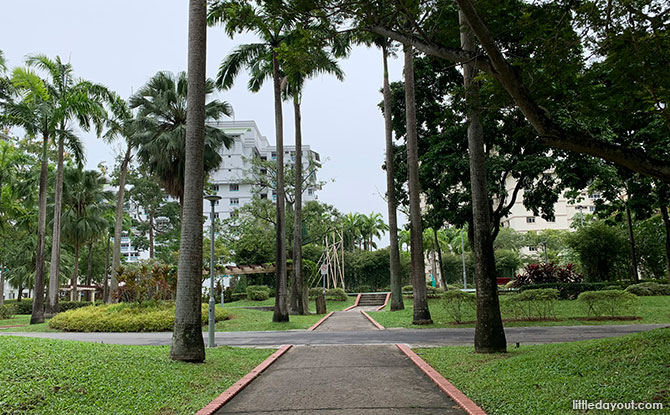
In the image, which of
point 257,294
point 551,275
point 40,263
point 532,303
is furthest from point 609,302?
point 257,294

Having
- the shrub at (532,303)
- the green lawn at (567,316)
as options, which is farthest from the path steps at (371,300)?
the shrub at (532,303)

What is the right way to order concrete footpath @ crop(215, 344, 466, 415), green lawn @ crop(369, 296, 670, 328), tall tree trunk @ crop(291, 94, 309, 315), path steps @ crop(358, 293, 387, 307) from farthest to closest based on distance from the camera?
path steps @ crop(358, 293, 387, 307) → tall tree trunk @ crop(291, 94, 309, 315) → green lawn @ crop(369, 296, 670, 328) → concrete footpath @ crop(215, 344, 466, 415)

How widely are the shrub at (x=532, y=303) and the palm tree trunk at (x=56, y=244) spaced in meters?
22.3

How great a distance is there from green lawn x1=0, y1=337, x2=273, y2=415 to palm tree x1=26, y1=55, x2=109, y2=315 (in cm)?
1916

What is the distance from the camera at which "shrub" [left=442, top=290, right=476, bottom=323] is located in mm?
17203

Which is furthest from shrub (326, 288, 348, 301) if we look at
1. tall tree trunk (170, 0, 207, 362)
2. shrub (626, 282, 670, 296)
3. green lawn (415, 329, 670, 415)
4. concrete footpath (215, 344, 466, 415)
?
green lawn (415, 329, 670, 415)

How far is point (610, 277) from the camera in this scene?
31.6m

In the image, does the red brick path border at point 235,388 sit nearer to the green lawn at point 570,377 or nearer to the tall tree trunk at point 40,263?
the green lawn at point 570,377

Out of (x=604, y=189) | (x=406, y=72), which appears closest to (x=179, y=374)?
(x=406, y=72)

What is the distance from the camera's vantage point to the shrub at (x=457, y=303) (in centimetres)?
1720

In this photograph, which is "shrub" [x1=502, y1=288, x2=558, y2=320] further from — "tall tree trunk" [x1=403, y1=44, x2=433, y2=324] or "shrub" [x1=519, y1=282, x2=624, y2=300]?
"shrub" [x1=519, y1=282, x2=624, y2=300]

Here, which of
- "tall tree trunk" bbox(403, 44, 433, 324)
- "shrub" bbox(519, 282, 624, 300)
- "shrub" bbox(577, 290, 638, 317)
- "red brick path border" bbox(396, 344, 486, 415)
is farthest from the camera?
"shrub" bbox(519, 282, 624, 300)

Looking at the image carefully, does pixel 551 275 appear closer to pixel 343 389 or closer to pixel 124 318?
pixel 124 318

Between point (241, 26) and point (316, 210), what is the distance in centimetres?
3185
